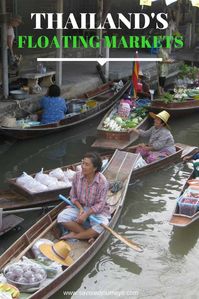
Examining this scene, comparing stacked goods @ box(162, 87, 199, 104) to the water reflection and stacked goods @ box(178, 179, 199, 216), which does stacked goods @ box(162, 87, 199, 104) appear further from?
stacked goods @ box(178, 179, 199, 216)

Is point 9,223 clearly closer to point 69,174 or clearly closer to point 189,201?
point 69,174

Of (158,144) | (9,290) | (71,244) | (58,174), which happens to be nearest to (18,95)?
(158,144)

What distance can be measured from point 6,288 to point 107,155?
397cm

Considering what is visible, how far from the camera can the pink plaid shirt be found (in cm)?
517

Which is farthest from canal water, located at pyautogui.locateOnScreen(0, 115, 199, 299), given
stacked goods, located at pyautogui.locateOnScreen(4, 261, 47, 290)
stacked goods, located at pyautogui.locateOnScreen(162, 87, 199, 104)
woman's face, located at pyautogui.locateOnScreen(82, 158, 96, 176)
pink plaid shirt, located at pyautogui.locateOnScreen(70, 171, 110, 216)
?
stacked goods, located at pyautogui.locateOnScreen(162, 87, 199, 104)

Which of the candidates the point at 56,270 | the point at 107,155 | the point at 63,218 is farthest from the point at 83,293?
the point at 107,155

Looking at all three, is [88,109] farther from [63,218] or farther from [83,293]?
[83,293]

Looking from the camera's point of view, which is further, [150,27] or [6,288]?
[150,27]

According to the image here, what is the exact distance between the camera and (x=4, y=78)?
9.36 meters

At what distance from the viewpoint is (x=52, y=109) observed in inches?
360

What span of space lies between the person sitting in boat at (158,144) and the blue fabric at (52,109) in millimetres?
2103

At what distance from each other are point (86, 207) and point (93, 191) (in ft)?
0.75

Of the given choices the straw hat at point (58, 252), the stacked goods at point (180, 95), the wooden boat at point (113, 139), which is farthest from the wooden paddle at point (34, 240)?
the stacked goods at point (180, 95)

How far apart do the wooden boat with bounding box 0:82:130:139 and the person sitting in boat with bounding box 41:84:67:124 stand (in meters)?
0.16
